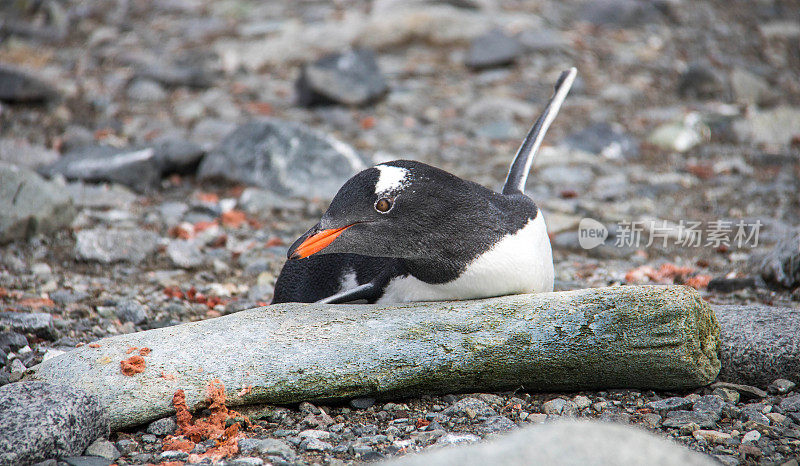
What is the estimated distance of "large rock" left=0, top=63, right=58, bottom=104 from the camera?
6.97 metres

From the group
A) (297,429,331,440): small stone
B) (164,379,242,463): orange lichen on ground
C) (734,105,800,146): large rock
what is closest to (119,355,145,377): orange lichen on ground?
(164,379,242,463): orange lichen on ground

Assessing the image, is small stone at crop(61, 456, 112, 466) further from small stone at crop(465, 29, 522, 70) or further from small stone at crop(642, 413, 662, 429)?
small stone at crop(465, 29, 522, 70)

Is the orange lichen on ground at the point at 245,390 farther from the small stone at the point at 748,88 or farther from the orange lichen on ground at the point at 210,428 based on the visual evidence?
the small stone at the point at 748,88

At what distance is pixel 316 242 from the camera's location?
2.91 metres

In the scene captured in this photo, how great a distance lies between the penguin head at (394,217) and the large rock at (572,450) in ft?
3.99

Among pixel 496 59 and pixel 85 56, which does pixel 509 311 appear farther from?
pixel 85 56

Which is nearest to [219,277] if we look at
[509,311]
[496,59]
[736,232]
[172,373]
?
[172,373]

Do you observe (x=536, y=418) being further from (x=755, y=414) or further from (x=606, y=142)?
(x=606, y=142)

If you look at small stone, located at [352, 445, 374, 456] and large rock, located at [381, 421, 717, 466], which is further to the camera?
small stone, located at [352, 445, 374, 456]

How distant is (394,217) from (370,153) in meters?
3.81

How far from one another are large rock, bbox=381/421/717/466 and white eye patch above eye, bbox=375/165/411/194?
128cm

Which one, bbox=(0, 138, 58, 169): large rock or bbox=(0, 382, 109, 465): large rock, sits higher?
bbox=(0, 382, 109, 465): large rock

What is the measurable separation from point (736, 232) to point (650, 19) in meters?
5.06

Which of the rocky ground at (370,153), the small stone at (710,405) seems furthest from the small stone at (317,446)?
the small stone at (710,405)
